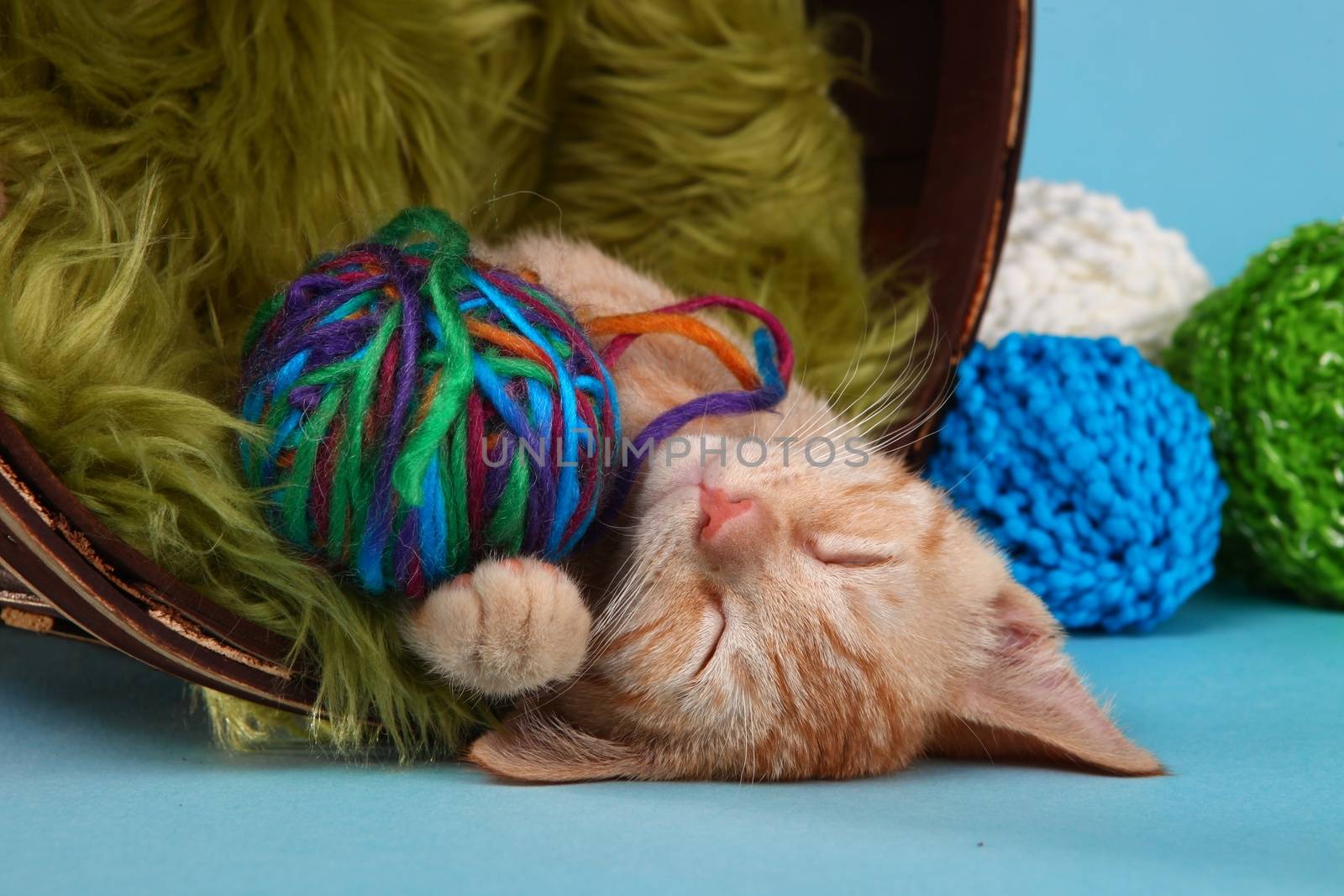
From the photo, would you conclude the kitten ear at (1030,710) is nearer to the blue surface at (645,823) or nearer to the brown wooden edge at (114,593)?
the blue surface at (645,823)

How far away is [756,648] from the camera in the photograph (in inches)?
35.7

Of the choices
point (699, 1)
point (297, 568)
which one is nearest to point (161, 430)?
point (297, 568)

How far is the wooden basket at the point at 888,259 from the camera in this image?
0.80 metres

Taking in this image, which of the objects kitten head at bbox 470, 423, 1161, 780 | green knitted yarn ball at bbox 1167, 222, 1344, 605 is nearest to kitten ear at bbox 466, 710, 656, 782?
kitten head at bbox 470, 423, 1161, 780

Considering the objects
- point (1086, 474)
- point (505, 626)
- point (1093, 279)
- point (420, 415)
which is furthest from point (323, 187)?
point (1093, 279)

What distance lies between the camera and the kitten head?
90 centimetres

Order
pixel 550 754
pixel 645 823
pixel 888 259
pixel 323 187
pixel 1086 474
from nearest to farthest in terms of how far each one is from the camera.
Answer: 1. pixel 645 823
2. pixel 550 754
3. pixel 323 187
4. pixel 1086 474
5. pixel 888 259

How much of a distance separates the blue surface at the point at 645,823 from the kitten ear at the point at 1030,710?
2cm

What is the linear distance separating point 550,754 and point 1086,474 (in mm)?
710

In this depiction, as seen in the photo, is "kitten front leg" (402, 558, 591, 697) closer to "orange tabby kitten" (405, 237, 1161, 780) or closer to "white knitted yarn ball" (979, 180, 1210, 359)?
"orange tabby kitten" (405, 237, 1161, 780)

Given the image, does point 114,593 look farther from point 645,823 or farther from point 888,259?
point 888,259

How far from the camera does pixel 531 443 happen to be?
2.80ft

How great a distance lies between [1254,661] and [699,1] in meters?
0.95

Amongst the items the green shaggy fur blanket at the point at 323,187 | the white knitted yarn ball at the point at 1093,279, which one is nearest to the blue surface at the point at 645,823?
the green shaggy fur blanket at the point at 323,187
